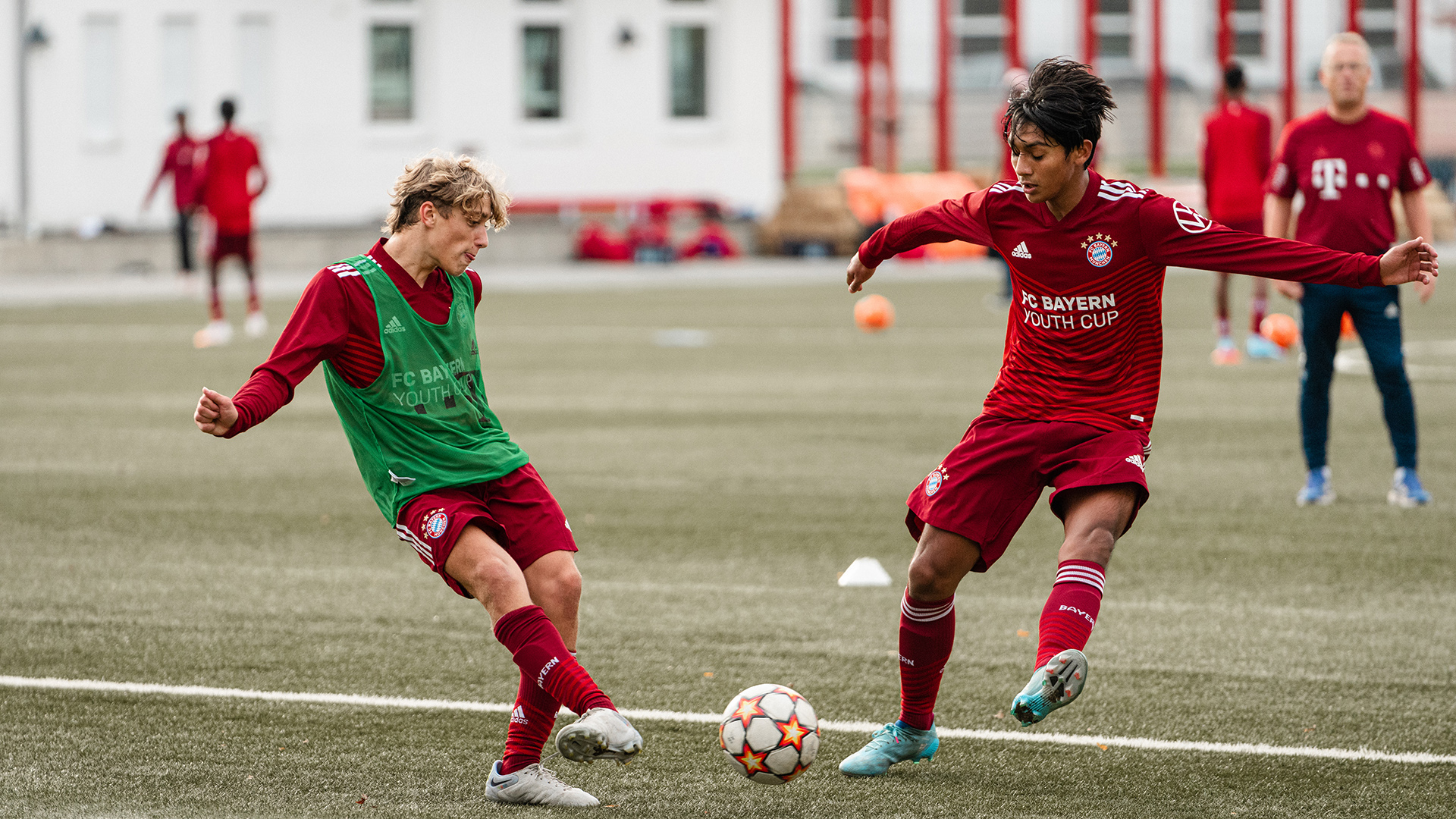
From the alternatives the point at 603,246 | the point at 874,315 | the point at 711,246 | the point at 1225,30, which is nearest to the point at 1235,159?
the point at 874,315

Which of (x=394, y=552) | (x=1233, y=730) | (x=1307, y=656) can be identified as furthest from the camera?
(x=394, y=552)

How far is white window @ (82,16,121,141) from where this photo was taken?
112ft

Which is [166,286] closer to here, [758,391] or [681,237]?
[681,237]

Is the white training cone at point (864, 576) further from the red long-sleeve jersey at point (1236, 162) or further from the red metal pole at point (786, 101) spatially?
the red metal pole at point (786, 101)

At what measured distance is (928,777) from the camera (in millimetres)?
5078

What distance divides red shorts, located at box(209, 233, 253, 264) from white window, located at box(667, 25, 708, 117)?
19694 mm

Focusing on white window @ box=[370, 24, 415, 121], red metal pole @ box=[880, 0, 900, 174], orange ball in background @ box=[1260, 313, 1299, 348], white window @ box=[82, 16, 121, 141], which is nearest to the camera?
orange ball in background @ box=[1260, 313, 1299, 348]

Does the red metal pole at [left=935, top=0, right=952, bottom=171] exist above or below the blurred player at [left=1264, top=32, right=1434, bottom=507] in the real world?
above

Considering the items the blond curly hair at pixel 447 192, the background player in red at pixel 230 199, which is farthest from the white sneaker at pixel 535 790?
the background player in red at pixel 230 199

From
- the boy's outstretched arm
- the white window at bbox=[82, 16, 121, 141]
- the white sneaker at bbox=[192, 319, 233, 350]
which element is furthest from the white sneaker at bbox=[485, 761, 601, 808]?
the white window at bbox=[82, 16, 121, 141]

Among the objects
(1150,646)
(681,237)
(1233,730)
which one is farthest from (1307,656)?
(681,237)

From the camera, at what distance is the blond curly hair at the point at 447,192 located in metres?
4.84

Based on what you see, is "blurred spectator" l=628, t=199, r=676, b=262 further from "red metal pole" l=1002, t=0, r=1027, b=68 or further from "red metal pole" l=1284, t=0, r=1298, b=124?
"red metal pole" l=1284, t=0, r=1298, b=124

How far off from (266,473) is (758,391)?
193 inches
